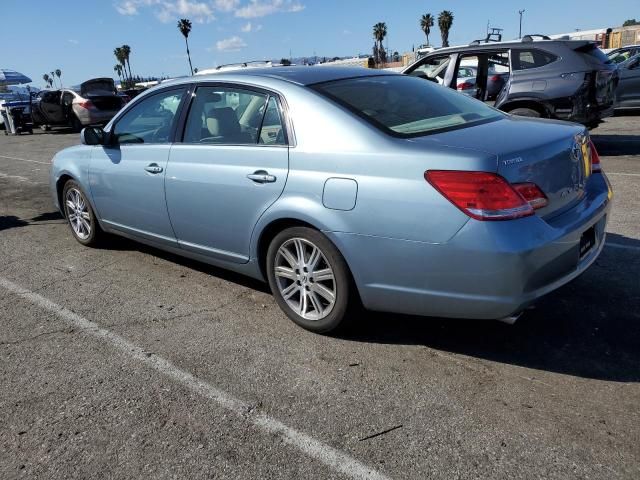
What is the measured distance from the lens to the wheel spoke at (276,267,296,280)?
3.59 metres

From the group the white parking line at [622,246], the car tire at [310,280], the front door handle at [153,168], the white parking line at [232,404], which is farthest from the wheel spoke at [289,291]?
the white parking line at [622,246]

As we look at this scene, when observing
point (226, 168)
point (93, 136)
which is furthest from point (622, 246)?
point (93, 136)

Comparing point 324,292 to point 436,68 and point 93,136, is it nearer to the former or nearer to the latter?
point 93,136

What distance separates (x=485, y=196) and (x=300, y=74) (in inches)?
68.4

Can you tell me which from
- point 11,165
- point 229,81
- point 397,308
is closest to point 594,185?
point 397,308

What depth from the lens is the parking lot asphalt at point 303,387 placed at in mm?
2453

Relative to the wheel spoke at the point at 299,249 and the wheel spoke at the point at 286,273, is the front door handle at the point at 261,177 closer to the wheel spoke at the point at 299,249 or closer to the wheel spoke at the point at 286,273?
the wheel spoke at the point at 299,249

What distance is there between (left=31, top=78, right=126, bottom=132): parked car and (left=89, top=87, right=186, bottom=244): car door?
15.8 metres

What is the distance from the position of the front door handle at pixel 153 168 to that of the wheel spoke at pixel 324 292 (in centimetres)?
164

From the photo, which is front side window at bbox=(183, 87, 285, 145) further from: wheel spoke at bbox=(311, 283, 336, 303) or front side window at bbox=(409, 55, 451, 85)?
front side window at bbox=(409, 55, 451, 85)

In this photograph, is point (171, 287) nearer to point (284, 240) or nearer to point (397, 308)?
point (284, 240)

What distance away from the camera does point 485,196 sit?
2732 mm

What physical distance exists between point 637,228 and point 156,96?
440cm

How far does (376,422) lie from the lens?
8.79ft
